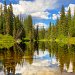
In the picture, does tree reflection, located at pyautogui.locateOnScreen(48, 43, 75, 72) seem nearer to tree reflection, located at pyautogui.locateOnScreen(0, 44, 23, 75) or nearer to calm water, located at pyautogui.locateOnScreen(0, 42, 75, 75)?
calm water, located at pyautogui.locateOnScreen(0, 42, 75, 75)

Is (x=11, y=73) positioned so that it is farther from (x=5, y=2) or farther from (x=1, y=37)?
(x=5, y=2)

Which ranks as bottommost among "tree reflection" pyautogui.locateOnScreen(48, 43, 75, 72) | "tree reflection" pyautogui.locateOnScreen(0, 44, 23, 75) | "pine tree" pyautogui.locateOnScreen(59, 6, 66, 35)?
"tree reflection" pyautogui.locateOnScreen(48, 43, 75, 72)

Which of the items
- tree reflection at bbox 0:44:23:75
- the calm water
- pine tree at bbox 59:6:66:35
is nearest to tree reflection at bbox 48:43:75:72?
the calm water

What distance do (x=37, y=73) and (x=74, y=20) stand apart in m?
94.6

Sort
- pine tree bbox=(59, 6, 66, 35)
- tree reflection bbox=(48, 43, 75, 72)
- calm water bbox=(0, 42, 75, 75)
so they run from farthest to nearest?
pine tree bbox=(59, 6, 66, 35) → tree reflection bbox=(48, 43, 75, 72) → calm water bbox=(0, 42, 75, 75)

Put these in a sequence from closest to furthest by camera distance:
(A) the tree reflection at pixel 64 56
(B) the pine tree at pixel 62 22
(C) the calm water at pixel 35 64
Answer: (C) the calm water at pixel 35 64
(A) the tree reflection at pixel 64 56
(B) the pine tree at pixel 62 22

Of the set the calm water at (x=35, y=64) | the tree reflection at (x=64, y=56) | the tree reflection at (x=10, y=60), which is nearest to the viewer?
the calm water at (x=35, y=64)

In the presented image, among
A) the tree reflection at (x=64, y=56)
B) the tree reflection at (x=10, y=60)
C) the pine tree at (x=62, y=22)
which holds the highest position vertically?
the pine tree at (x=62, y=22)

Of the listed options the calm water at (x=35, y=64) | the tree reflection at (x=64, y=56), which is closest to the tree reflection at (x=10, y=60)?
the calm water at (x=35, y=64)

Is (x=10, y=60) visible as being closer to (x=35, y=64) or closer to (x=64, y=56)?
(x=35, y=64)

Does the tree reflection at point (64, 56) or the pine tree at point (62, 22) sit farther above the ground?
the pine tree at point (62, 22)

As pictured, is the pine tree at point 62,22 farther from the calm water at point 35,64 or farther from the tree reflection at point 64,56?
the calm water at point 35,64

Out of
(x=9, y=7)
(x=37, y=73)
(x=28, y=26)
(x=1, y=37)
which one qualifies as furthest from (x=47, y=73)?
(x=28, y=26)

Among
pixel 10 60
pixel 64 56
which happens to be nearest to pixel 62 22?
pixel 64 56
